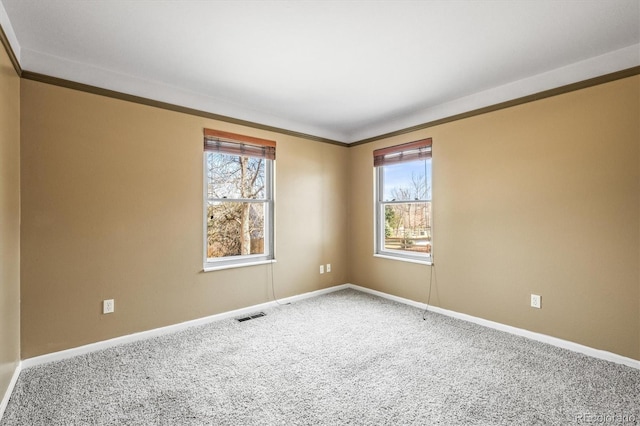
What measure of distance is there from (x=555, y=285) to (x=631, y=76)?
1.79 meters

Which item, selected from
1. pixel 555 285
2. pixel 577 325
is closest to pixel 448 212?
pixel 555 285

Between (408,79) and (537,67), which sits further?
(408,79)

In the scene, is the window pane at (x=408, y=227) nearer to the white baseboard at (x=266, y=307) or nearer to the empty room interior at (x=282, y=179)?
the empty room interior at (x=282, y=179)

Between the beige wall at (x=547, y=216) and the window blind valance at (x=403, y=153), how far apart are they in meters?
0.13

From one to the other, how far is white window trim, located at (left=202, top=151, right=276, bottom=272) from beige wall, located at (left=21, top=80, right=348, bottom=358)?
0.21ft

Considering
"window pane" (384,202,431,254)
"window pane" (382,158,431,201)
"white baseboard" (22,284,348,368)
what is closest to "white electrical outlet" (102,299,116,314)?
"white baseboard" (22,284,348,368)

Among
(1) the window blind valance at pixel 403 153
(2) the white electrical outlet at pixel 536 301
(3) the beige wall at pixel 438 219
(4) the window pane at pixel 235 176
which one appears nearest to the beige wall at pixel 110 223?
(3) the beige wall at pixel 438 219

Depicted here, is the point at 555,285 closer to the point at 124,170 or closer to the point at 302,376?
the point at 302,376

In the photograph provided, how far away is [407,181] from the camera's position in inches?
162

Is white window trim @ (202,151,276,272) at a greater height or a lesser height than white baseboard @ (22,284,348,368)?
greater

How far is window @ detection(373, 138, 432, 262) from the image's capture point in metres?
3.89

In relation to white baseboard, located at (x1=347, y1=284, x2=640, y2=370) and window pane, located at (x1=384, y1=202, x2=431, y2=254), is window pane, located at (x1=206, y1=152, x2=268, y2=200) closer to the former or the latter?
window pane, located at (x1=384, y1=202, x2=431, y2=254)

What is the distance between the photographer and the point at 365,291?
4.61 m

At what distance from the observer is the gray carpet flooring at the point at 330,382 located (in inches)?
72.4
